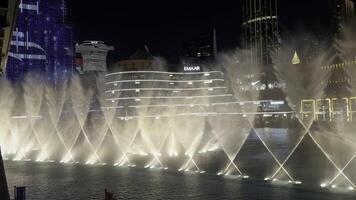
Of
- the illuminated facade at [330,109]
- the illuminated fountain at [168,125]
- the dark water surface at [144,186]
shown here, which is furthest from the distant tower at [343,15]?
the dark water surface at [144,186]

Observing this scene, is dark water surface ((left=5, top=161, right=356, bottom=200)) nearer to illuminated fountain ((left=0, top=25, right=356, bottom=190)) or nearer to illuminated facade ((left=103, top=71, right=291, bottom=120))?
illuminated fountain ((left=0, top=25, right=356, bottom=190))

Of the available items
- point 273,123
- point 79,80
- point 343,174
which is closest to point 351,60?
point 273,123

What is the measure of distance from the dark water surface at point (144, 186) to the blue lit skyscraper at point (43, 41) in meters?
87.2

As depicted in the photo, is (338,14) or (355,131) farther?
(338,14)

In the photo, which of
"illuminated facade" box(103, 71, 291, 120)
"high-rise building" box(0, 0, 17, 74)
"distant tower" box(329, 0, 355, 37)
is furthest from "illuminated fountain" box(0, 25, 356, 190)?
"distant tower" box(329, 0, 355, 37)

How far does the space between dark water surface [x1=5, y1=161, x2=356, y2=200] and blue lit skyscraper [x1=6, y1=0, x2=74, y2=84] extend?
87.2 metres

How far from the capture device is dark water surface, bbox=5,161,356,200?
23.0 meters

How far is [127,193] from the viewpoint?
24078 mm

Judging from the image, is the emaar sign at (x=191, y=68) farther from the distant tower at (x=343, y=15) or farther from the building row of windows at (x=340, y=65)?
the distant tower at (x=343, y=15)

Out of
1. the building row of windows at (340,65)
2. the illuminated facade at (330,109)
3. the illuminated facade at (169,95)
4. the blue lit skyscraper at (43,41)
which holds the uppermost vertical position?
the blue lit skyscraper at (43,41)

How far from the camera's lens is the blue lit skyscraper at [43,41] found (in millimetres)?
118200

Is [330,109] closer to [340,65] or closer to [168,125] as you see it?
[340,65]

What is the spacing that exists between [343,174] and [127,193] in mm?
14194

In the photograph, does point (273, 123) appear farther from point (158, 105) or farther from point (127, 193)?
point (127, 193)
